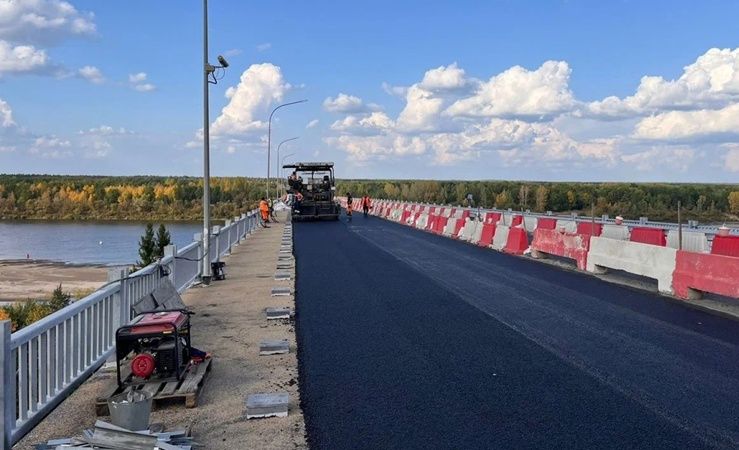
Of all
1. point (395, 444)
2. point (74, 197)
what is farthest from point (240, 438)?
point (74, 197)

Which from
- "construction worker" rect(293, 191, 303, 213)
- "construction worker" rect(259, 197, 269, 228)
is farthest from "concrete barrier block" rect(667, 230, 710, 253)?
"construction worker" rect(259, 197, 269, 228)

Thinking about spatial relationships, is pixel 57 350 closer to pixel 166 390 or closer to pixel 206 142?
pixel 166 390

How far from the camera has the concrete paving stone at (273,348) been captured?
27.6 feet

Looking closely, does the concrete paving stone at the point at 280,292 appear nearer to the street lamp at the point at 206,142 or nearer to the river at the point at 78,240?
the street lamp at the point at 206,142

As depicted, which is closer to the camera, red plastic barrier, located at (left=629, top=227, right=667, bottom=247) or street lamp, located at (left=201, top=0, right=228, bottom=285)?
street lamp, located at (left=201, top=0, right=228, bottom=285)

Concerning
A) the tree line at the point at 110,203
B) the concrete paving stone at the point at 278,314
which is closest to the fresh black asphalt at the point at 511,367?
the concrete paving stone at the point at 278,314

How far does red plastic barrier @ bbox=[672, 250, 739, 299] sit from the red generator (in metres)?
8.75

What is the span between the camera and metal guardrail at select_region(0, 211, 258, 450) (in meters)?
5.31

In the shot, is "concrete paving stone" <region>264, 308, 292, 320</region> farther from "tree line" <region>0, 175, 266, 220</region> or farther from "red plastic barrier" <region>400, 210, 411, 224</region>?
"tree line" <region>0, 175, 266, 220</region>

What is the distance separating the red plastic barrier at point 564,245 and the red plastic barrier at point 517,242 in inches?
29.5

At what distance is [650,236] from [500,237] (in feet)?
14.6

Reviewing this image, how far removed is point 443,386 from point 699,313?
19.6ft

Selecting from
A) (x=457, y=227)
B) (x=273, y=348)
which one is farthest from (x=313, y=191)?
(x=273, y=348)

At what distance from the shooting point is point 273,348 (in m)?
8.45
